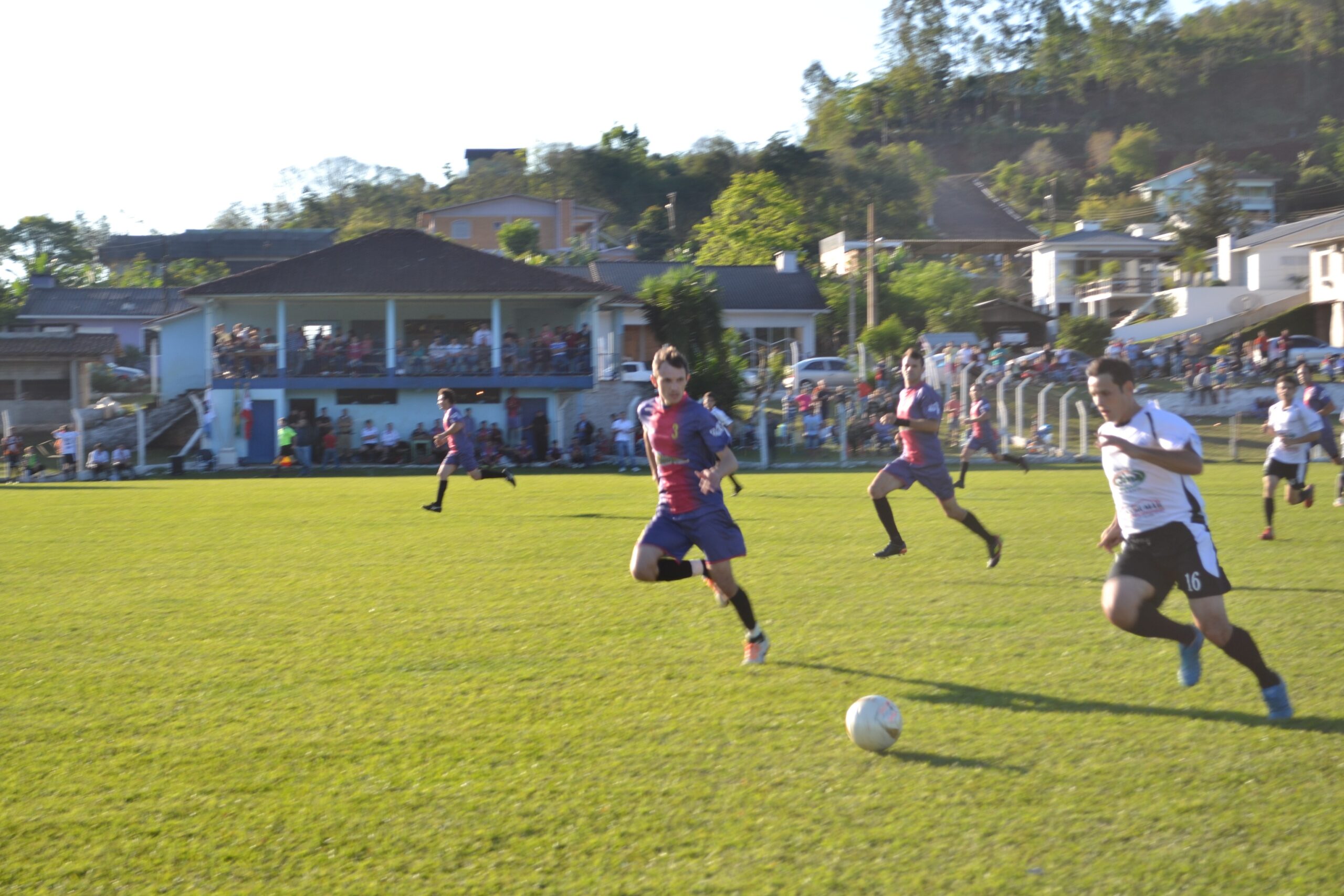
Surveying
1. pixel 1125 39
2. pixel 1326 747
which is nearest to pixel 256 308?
pixel 1326 747

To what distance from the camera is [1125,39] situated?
12625cm

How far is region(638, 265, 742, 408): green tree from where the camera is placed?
37.9 metres

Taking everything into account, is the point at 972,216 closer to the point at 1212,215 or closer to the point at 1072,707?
the point at 1212,215

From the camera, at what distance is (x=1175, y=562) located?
5.91 metres

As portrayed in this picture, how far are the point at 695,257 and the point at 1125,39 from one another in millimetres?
81061

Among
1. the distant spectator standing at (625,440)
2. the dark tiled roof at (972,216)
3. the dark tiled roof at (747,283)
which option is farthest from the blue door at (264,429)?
the dark tiled roof at (972,216)

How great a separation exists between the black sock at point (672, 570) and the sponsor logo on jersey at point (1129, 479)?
268 centimetres

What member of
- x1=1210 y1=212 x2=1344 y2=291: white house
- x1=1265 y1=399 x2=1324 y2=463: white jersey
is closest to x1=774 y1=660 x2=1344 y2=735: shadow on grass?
x1=1265 y1=399 x2=1324 y2=463: white jersey

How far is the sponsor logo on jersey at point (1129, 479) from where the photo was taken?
5.98 metres

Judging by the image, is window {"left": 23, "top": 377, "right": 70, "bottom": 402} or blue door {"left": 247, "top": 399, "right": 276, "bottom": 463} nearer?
blue door {"left": 247, "top": 399, "right": 276, "bottom": 463}

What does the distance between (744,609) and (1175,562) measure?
2510 mm

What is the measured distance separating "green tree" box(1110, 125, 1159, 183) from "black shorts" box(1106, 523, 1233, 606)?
350 feet

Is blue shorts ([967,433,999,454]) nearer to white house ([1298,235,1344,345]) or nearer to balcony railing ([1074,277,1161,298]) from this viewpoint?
white house ([1298,235,1344,345])

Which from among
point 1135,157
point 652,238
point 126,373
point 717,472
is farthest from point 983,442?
point 1135,157
